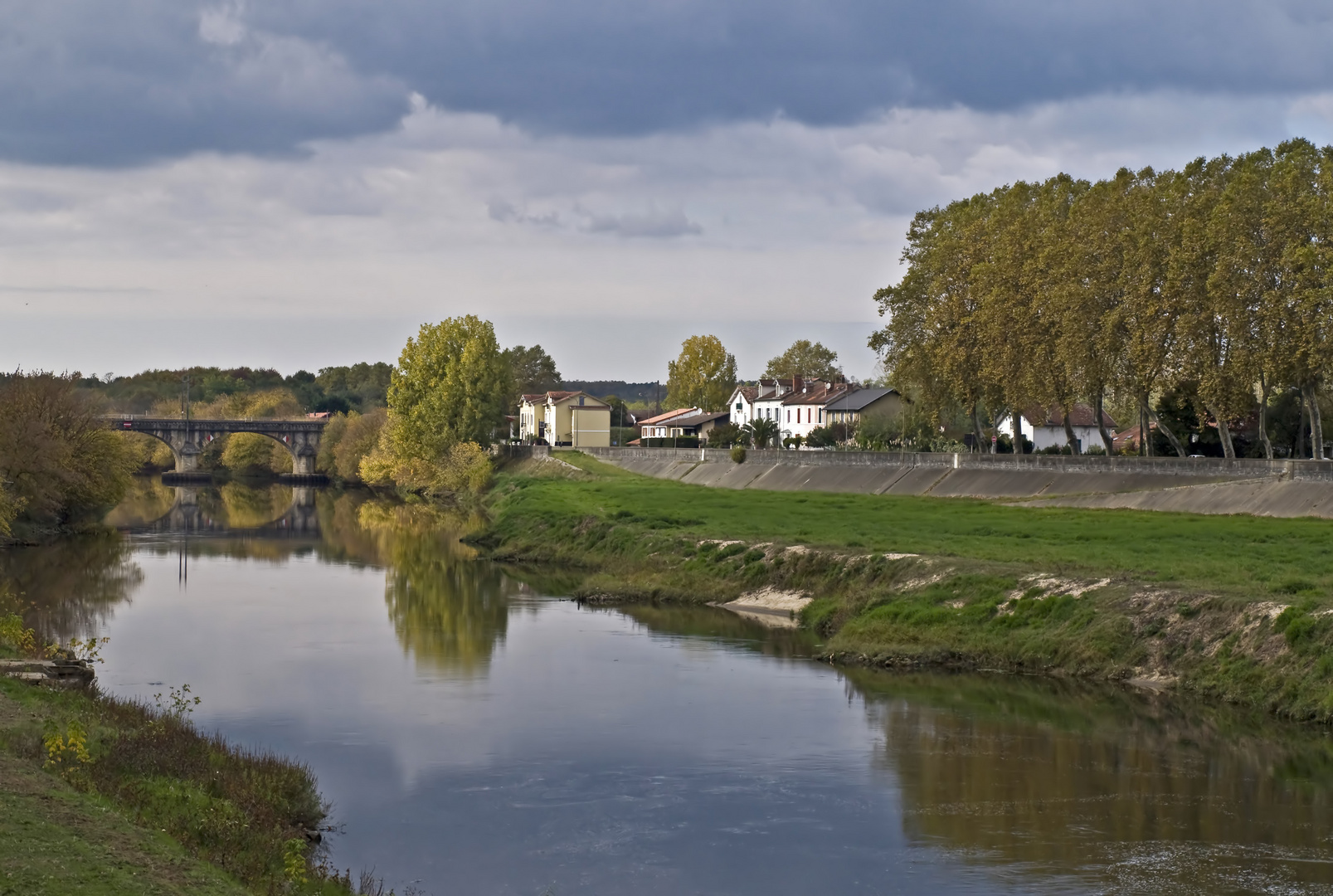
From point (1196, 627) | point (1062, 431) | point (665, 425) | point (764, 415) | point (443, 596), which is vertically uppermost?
point (764, 415)

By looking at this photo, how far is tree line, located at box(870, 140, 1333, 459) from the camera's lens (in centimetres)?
5900

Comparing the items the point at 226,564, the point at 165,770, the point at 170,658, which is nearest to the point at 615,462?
the point at 226,564

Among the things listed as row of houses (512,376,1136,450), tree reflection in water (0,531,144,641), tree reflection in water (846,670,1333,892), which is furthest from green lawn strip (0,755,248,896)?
row of houses (512,376,1136,450)

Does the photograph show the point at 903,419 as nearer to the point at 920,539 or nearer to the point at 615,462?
the point at 615,462

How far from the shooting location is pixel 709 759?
86.7ft

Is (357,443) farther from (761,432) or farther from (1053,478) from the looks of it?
(1053,478)

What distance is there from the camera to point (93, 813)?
16609 mm

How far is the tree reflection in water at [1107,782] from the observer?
20.4 meters

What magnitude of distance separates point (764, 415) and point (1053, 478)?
3118 inches

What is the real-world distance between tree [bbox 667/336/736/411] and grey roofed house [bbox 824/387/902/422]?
158ft

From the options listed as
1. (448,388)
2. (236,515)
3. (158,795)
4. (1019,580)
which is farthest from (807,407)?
(158,795)

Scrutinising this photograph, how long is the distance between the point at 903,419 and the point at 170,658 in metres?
74.9

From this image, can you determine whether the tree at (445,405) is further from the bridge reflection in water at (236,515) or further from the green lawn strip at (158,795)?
the green lawn strip at (158,795)

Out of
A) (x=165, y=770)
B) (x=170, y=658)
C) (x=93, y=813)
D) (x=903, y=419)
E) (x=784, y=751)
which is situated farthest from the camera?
(x=903, y=419)
